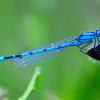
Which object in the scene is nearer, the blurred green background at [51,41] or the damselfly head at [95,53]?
the damselfly head at [95,53]

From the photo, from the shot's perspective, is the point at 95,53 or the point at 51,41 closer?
the point at 95,53

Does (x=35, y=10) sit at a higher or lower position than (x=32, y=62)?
higher

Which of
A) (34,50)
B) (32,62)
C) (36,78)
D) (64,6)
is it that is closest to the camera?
(36,78)

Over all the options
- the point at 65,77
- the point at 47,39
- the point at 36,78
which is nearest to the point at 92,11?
the point at 47,39

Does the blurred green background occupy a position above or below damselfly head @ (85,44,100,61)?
above

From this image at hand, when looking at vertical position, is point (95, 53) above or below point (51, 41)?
below

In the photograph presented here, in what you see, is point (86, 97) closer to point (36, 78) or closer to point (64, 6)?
point (36, 78)

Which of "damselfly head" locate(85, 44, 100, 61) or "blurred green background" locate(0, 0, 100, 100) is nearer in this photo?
"damselfly head" locate(85, 44, 100, 61)

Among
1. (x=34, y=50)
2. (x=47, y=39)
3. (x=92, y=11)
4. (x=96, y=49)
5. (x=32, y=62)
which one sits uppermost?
(x=92, y=11)
